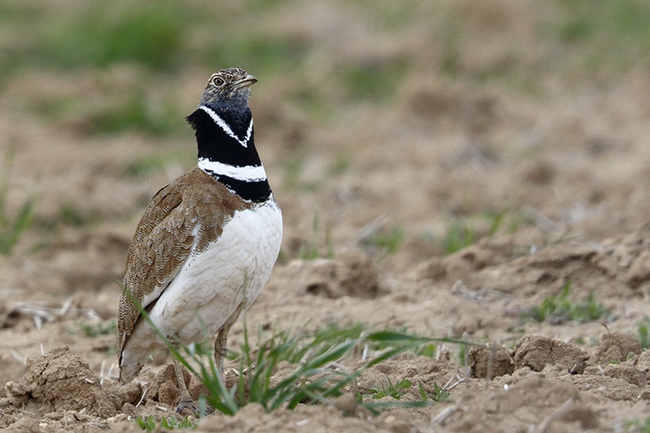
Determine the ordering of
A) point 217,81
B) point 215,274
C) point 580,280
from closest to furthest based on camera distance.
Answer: point 215,274
point 217,81
point 580,280

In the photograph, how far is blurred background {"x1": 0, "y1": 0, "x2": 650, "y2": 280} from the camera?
749cm

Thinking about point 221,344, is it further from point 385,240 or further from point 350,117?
point 350,117

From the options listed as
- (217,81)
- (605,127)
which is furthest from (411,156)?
(217,81)

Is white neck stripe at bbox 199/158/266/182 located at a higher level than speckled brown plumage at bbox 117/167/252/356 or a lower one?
higher

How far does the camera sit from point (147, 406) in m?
4.11

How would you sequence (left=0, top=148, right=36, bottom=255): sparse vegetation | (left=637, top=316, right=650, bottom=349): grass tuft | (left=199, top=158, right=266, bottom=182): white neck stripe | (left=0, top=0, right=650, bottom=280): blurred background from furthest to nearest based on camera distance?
(left=0, top=0, right=650, bottom=280): blurred background < (left=0, top=148, right=36, bottom=255): sparse vegetation < (left=637, top=316, right=650, bottom=349): grass tuft < (left=199, top=158, right=266, bottom=182): white neck stripe

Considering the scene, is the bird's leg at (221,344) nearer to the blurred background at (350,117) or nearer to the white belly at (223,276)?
the white belly at (223,276)

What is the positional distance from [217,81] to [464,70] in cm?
865

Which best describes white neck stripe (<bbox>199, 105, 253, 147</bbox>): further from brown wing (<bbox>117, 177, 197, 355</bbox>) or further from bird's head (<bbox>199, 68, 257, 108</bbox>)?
brown wing (<bbox>117, 177, 197, 355</bbox>)

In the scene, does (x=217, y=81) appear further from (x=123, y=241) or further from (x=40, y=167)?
(x=40, y=167)

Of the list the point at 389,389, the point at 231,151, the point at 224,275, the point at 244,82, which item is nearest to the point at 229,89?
the point at 244,82

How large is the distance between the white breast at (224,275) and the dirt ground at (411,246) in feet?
1.57

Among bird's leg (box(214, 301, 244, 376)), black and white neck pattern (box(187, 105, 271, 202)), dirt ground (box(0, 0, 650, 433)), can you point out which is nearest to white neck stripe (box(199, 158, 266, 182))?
black and white neck pattern (box(187, 105, 271, 202))

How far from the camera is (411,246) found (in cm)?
699
